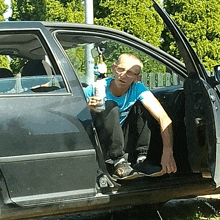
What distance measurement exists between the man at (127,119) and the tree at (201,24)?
19.3m

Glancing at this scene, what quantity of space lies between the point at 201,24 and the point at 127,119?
19.8m

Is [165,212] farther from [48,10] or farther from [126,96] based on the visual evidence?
[48,10]

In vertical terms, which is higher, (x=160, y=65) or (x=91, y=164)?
(x=160, y=65)

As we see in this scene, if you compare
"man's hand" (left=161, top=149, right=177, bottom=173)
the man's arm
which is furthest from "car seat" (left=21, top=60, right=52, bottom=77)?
"man's hand" (left=161, top=149, right=177, bottom=173)

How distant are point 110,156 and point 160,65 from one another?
854 millimetres

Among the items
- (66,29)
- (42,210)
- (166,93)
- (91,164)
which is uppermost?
(66,29)

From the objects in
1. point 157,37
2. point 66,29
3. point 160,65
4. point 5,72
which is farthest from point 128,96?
point 157,37

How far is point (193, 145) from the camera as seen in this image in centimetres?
413

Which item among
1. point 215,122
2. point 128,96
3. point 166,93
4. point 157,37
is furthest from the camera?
point 157,37

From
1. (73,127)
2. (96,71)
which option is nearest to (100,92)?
(96,71)

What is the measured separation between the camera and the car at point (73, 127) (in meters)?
3.62

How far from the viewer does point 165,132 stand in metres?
4.18

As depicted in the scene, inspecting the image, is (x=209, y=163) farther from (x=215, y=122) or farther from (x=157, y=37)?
(x=157, y=37)

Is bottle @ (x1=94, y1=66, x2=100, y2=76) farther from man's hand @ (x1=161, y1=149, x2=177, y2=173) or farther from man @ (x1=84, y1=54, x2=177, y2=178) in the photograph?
man's hand @ (x1=161, y1=149, x2=177, y2=173)
